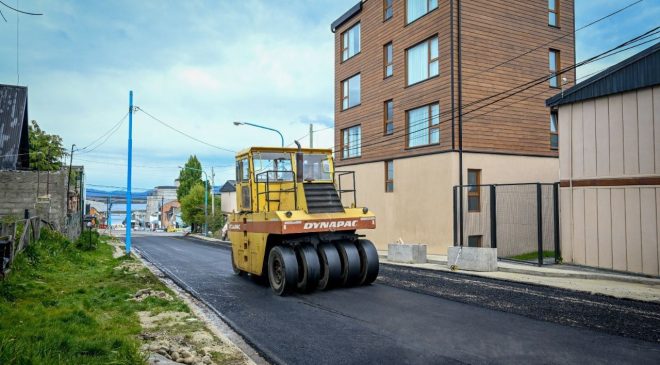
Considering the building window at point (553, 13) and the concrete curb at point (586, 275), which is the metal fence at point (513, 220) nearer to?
the concrete curb at point (586, 275)

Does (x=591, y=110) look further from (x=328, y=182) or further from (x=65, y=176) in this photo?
(x=65, y=176)

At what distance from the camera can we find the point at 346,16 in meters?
29.3

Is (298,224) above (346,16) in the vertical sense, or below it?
below

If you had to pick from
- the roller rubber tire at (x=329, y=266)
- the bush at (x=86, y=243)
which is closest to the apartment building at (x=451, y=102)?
the roller rubber tire at (x=329, y=266)

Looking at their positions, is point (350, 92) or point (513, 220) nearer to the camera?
point (513, 220)

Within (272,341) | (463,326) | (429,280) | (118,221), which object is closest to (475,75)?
(429,280)

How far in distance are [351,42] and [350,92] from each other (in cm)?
316

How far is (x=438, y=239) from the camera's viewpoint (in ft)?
69.8

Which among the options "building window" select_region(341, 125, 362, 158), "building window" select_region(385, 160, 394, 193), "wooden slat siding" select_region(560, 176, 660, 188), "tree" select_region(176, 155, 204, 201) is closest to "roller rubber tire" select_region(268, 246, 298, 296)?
"wooden slat siding" select_region(560, 176, 660, 188)

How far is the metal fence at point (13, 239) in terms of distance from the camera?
10570 millimetres

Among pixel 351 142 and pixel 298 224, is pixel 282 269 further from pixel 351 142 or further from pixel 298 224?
pixel 351 142

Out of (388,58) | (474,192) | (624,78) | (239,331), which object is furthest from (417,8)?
(239,331)

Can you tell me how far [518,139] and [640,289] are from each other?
40.9ft

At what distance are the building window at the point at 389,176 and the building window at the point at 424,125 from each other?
193 cm
